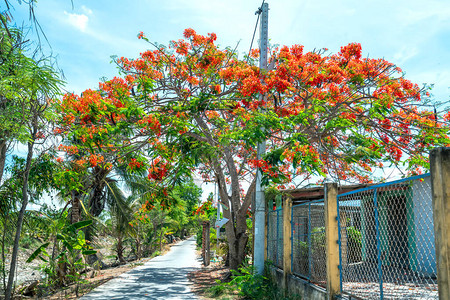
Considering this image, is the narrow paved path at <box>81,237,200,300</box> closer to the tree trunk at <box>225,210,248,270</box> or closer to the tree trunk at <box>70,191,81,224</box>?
the tree trunk at <box>225,210,248,270</box>

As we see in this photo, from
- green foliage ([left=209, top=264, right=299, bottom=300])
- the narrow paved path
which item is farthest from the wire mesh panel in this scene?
the narrow paved path

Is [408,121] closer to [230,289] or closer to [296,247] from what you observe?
[296,247]

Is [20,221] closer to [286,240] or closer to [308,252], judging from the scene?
[286,240]

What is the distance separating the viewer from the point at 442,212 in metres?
3.08

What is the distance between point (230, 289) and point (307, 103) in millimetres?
5489

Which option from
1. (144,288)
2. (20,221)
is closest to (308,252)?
(144,288)

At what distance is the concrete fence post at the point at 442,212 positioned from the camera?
2992 millimetres

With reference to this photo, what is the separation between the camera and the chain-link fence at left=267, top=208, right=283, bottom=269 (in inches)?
386

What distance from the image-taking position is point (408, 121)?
31.3 ft

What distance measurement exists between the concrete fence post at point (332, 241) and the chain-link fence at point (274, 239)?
12.6 feet

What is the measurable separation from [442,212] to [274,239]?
25.7ft

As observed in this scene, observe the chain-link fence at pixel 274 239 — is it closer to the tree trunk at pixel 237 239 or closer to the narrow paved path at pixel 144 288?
the tree trunk at pixel 237 239

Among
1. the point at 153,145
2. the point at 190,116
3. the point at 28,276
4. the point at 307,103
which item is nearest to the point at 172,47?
the point at 190,116

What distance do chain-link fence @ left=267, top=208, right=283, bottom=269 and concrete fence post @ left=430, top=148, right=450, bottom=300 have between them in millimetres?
A: 6493
